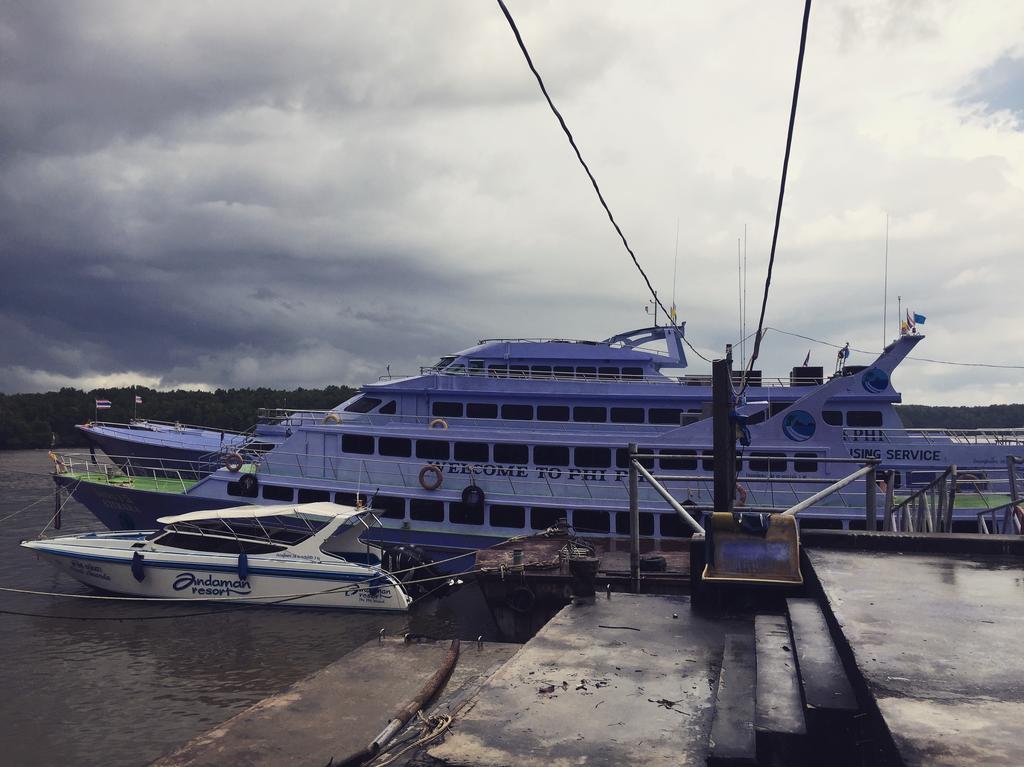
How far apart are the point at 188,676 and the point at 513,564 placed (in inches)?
253

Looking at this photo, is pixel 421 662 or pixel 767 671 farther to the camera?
pixel 421 662

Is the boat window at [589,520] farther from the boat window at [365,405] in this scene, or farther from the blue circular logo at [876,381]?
the blue circular logo at [876,381]

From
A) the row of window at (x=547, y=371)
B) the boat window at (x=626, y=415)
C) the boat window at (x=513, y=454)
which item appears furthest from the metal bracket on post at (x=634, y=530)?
the row of window at (x=547, y=371)

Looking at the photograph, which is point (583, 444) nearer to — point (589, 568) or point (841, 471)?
point (841, 471)

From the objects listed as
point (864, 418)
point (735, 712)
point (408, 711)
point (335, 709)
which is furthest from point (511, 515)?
point (735, 712)

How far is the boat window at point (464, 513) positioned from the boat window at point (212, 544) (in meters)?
4.68

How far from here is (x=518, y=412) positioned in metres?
23.2

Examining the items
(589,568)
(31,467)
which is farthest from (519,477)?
(31,467)

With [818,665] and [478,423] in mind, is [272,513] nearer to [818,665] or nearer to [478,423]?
[478,423]

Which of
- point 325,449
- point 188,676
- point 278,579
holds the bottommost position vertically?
point 188,676

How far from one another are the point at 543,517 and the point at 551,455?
75.9 inches

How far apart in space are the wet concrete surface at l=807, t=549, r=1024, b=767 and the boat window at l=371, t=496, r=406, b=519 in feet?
51.3

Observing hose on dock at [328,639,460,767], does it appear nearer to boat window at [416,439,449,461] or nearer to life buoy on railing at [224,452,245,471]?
boat window at [416,439,449,461]

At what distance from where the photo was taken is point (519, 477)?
67.8ft
